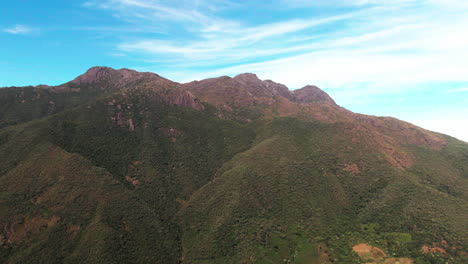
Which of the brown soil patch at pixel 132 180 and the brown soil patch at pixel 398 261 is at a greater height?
the brown soil patch at pixel 132 180

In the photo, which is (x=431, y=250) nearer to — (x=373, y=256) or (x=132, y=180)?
(x=373, y=256)

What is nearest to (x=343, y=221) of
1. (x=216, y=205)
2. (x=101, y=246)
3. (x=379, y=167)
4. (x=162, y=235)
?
(x=379, y=167)

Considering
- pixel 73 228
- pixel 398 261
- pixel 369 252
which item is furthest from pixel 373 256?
pixel 73 228

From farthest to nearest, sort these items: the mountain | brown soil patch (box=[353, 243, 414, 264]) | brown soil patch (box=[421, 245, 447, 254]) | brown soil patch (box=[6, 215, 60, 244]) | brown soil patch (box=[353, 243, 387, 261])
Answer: brown soil patch (box=[353, 243, 387, 261]) < the mountain < brown soil patch (box=[353, 243, 414, 264]) < brown soil patch (box=[421, 245, 447, 254]) < brown soil patch (box=[6, 215, 60, 244])

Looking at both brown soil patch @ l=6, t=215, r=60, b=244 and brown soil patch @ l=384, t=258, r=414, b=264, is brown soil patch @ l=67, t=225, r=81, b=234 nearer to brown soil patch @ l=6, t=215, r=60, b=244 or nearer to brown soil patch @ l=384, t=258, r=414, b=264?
brown soil patch @ l=6, t=215, r=60, b=244

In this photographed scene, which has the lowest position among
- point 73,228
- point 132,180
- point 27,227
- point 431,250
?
point 431,250

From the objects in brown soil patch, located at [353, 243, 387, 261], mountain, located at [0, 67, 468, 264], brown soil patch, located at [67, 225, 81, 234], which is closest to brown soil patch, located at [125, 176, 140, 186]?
mountain, located at [0, 67, 468, 264]

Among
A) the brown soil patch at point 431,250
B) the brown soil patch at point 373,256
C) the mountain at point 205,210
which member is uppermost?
the mountain at point 205,210

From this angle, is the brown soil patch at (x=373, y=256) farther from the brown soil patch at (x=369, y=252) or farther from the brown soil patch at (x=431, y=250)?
the brown soil patch at (x=431, y=250)

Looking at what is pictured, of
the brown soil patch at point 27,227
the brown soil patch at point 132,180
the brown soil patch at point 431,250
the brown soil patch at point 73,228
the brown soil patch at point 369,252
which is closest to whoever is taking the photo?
the brown soil patch at point 27,227

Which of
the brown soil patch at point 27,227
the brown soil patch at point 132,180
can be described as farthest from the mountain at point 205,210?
the brown soil patch at point 132,180

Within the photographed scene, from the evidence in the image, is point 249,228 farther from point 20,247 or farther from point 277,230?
point 20,247
